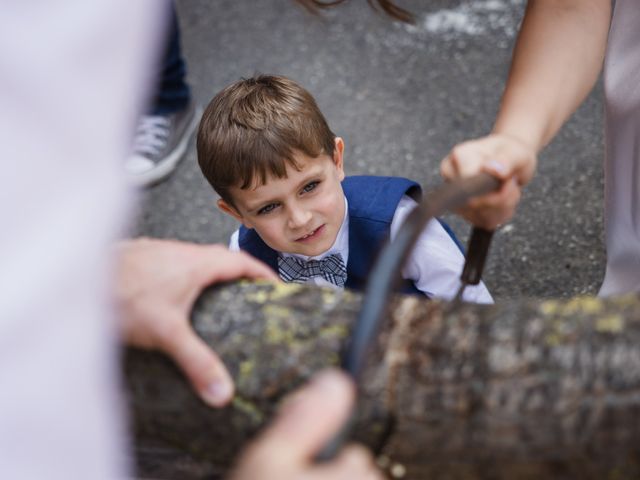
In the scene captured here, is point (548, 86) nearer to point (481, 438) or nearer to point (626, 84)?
point (626, 84)

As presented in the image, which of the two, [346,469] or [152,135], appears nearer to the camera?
[346,469]

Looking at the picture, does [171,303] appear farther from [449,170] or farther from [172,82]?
[172,82]

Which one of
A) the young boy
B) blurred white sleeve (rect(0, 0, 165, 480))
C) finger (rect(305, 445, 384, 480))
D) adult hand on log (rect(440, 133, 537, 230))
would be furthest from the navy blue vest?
blurred white sleeve (rect(0, 0, 165, 480))

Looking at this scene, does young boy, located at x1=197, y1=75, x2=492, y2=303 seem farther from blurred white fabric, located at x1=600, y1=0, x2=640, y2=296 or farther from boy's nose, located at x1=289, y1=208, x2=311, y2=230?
blurred white fabric, located at x1=600, y1=0, x2=640, y2=296

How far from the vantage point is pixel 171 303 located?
0.80 meters

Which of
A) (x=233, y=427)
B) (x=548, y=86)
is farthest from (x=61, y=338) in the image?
(x=548, y=86)

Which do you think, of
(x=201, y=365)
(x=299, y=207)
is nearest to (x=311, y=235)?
(x=299, y=207)

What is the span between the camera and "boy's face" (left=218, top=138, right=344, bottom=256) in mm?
1545

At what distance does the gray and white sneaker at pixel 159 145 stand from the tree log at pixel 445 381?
192cm

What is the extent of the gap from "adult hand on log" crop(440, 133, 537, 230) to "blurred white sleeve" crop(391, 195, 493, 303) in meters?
0.46

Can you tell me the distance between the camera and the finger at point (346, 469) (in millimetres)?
580

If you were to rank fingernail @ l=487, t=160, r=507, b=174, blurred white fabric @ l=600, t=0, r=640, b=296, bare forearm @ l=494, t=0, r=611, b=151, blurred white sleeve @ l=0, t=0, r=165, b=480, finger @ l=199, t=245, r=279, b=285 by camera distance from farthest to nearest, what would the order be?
blurred white fabric @ l=600, t=0, r=640, b=296 < bare forearm @ l=494, t=0, r=611, b=151 < fingernail @ l=487, t=160, r=507, b=174 < finger @ l=199, t=245, r=279, b=285 < blurred white sleeve @ l=0, t=0, r=165, b=480

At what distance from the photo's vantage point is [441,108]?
275 cm

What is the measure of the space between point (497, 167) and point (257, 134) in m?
0.69
